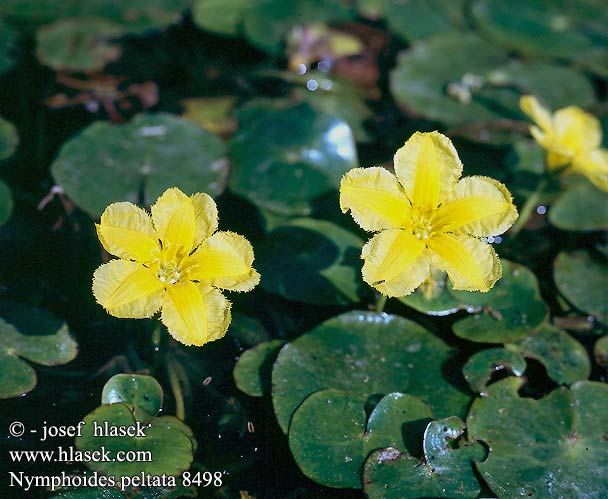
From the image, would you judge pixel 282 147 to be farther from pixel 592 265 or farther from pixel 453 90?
pixel 592 265

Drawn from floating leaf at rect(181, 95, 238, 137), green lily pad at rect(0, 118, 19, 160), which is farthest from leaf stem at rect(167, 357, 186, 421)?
floating leaf at rect(181, 95, 238, 137)

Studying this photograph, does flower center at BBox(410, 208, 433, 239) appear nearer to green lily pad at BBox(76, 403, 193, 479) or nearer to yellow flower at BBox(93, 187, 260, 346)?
yellow flower at BBox(93, 187, 260, 346)

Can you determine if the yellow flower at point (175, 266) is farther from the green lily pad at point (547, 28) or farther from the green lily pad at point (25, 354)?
the green lily pad at point (547, 28)

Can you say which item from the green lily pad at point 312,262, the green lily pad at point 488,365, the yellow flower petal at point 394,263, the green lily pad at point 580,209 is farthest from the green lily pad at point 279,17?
the green lily pad at point 488,365

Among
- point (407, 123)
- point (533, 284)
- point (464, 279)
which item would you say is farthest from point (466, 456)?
point (407, 123)

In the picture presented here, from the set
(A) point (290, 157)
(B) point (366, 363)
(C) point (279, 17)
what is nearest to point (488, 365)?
(B) point (366, 363)

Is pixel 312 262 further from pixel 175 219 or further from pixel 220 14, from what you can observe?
pixel 220 14
